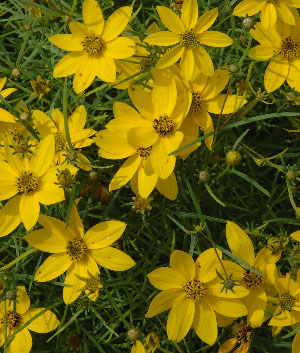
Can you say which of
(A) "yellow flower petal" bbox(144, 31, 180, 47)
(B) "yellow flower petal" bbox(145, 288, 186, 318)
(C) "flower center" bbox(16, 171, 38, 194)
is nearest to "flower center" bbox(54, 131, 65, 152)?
(C) "flower center" bbox(16, 171, 38, 194)

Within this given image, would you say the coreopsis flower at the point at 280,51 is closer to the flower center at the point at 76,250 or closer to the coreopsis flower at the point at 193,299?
the coreopsis flower at the point at 193,299

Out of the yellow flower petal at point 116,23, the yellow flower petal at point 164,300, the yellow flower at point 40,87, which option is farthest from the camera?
the yellow flower at point 40,87

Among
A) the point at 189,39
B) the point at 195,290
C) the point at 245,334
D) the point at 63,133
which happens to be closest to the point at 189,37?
the point at 189,39

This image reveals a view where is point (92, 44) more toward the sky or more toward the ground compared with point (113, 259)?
more toward the sky

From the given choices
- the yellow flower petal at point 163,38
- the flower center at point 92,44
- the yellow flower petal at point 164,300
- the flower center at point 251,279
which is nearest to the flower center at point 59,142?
the flower center at point 92,44

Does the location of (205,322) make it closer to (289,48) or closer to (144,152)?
(144,152)

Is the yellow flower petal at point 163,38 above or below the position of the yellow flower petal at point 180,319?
above

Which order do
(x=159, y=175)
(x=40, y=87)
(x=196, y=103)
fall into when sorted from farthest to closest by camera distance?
1. (x=40, y=87)
2. (x=196, y=103)
3. (x=159, y=175)
